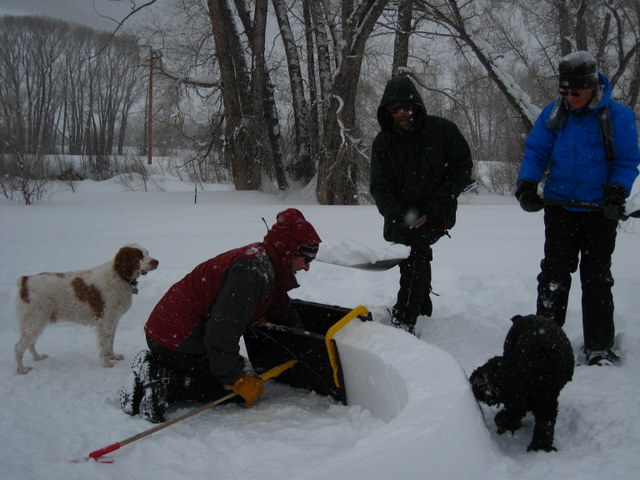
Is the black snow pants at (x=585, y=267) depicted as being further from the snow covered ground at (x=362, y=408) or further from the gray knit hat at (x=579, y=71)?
the gray knit hat at (x=579, y=71)

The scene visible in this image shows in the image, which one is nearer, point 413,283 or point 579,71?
point 579,71

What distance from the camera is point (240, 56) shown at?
42.9 feet

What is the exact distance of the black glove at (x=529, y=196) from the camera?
295cm

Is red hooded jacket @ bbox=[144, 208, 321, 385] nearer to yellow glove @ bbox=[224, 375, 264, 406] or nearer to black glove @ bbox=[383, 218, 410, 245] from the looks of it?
yellow glove @ bbox=[224, 375, 264, 406]

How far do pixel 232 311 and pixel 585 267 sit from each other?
6.90 feet

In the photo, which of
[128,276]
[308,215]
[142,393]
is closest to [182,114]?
[308,215]

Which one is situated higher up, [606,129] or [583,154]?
[606,129]

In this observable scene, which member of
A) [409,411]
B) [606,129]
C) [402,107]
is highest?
[402,107]

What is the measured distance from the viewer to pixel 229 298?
258 centimetres

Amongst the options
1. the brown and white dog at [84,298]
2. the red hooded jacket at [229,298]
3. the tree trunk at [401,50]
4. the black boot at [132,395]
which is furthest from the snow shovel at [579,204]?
the tree trunk at [401,50]

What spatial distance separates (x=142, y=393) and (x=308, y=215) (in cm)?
621

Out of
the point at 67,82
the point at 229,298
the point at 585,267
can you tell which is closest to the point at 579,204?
the point at 585,267

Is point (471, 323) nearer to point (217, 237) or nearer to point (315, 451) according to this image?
point (315, 451)

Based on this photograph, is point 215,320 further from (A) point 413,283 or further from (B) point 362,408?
(A) point 413,283
